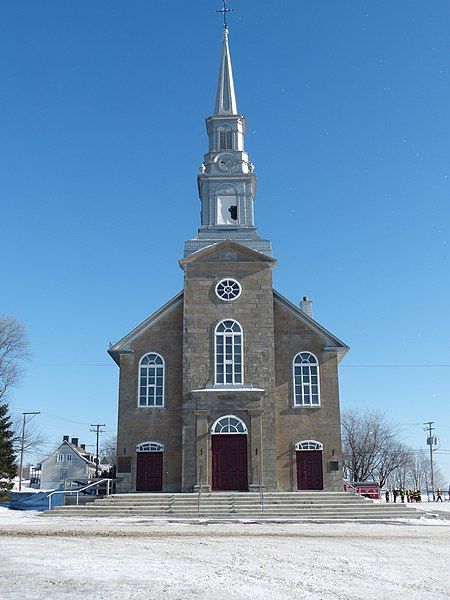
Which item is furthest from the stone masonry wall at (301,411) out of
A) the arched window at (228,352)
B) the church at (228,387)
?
the arched window at (228,352)

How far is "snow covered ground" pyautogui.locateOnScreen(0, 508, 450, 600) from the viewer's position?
33.7 ft

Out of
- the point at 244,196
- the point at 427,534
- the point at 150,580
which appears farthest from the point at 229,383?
the point at 150,580

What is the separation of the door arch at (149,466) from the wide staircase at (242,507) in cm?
247

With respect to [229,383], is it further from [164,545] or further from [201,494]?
[164,545]

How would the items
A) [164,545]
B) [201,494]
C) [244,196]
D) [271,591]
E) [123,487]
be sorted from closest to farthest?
1. [271,591]
2. [164,545]
3. [201,494]
4. [123,487]
5. [244,196]

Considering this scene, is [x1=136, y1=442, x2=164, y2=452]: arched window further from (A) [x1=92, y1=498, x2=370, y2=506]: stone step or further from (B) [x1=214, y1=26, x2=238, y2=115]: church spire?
(B) [x1=214, y1=26, x2=238, y2=115]: church spire

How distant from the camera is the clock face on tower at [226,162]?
118 ft

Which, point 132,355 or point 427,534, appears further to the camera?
point 132,355

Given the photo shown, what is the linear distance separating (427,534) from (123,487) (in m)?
15.5

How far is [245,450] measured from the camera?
100 ft

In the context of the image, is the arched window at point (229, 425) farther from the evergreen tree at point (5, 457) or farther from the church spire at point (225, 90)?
the church spire at point (225, 90)

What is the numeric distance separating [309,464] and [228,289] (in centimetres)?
904

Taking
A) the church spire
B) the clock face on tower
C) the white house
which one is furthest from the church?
the white house

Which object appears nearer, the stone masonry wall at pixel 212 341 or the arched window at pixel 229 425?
the stone masonry wall at pixel 212 341
